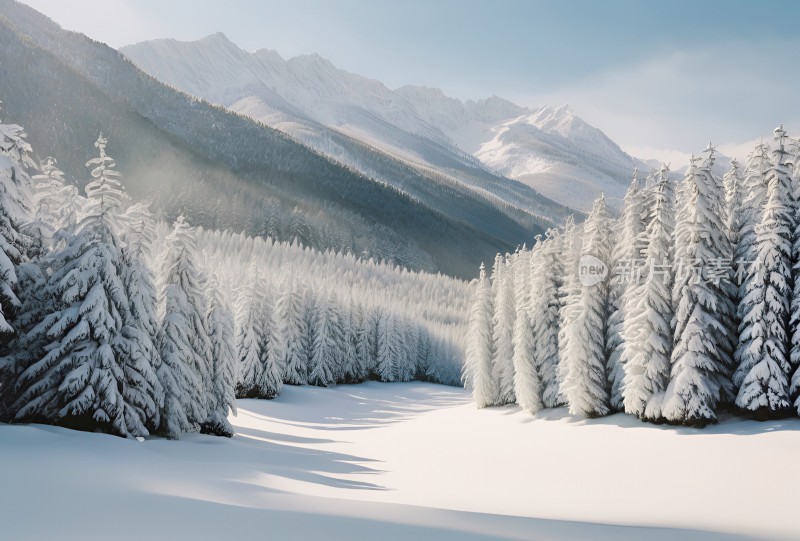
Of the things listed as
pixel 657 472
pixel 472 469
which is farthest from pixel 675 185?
pixel 472 469

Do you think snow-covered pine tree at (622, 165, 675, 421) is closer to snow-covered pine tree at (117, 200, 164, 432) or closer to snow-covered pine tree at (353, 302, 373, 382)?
snow-covered pine tree at (117, 200, 164, 432)

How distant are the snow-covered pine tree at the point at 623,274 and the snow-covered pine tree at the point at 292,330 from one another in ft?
145

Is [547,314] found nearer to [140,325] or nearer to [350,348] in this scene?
[140,325]

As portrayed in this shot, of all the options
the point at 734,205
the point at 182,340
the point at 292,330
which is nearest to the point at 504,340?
the point at 734,205

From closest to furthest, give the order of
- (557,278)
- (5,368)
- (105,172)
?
(5,368) < (105,172) < (557,278)

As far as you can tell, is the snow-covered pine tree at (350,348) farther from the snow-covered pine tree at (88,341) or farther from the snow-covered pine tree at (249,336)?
the snow-covered pine tree at (88,341)

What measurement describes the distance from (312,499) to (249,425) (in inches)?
1012

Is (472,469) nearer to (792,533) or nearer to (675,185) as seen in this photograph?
(792,533)

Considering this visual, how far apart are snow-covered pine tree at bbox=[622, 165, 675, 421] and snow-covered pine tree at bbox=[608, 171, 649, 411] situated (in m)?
0.98

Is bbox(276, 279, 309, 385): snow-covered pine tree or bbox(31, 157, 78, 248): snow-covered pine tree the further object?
bbox(276, 279, 309, 385): snow-covered pine tree

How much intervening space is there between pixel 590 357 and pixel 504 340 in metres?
14.9

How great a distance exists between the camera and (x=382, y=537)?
27.0 ft

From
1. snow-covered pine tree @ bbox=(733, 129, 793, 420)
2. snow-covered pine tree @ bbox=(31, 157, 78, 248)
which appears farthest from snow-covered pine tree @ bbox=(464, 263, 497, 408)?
snow-covered pine tree @ bbox=(31, 157, 78, 248)

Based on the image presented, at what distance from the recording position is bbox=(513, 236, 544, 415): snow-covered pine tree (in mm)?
37688
